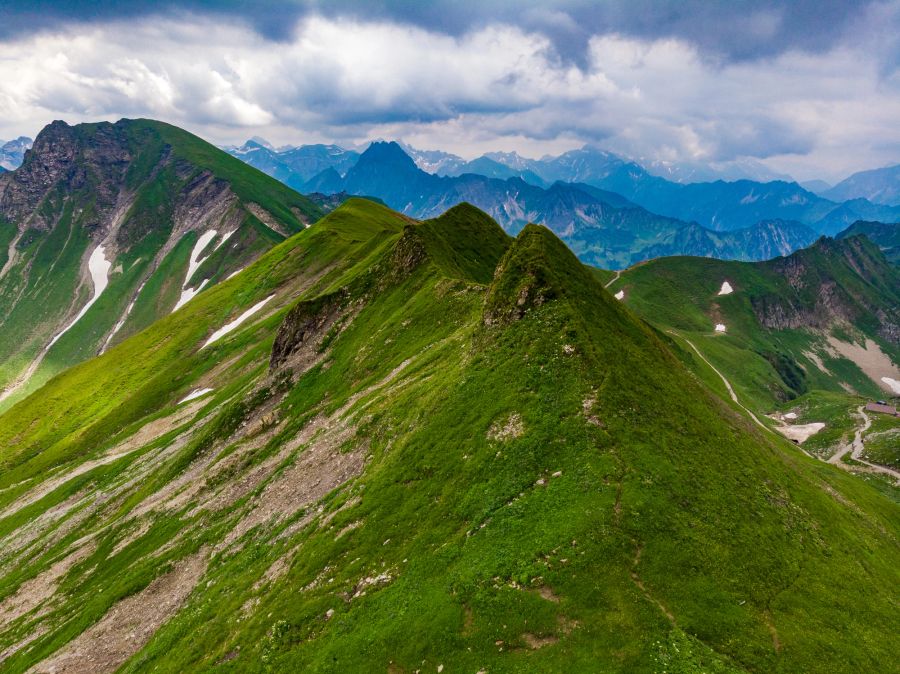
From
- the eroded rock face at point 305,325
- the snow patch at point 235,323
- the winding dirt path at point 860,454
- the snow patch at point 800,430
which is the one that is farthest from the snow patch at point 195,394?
the snow patch at point 800,430

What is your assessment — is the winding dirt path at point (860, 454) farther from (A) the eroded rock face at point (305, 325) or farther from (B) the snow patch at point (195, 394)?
(B) the snow patch at point (195, 394)

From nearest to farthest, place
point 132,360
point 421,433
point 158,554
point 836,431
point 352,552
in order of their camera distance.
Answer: point 352,552, point 421,433, point 158,554, point 836,431, point 132,360

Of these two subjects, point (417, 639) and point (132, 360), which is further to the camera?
point (132, 360)

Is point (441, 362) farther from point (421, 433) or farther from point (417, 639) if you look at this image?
point (417, 639)

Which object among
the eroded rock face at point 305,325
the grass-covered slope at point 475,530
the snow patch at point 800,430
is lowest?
the grass-covered slope at point 475,530

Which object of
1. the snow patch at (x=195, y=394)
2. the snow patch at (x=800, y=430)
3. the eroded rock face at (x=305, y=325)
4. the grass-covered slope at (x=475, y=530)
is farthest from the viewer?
the snow patch at (x=800, y=430)

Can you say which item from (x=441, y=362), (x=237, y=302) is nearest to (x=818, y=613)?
(x=441, y=362)

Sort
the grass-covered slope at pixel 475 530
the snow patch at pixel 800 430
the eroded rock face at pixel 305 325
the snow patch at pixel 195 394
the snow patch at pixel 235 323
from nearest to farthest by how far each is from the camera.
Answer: the grass-covered slope at pixel 475 530 < the eroded rock face at pixel 305 325 < the snow patch at pixel 195 394 < the snow patch at pixel 235 323 < the snow patch at pixel 800 430

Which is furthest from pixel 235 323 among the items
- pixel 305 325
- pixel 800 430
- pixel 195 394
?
pixel 800 430
